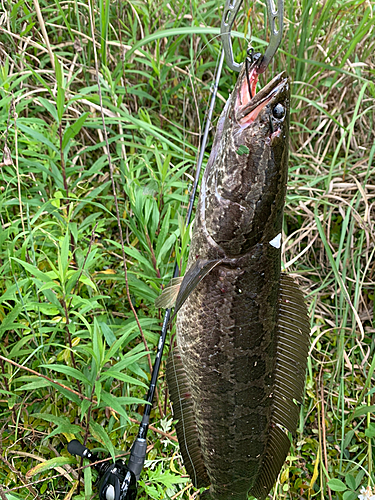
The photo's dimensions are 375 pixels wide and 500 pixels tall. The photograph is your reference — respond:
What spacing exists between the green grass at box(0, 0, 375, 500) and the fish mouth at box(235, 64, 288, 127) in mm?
262

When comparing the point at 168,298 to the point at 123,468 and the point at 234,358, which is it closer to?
the point at 234,358

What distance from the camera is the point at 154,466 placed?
8.13 ft

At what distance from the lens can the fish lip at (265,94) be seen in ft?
5.47

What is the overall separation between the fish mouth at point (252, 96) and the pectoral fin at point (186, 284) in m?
0.57

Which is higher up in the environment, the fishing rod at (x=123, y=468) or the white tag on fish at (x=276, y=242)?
the white tag on fish at (x=276, y=242)

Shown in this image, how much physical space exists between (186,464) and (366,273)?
1975 mm

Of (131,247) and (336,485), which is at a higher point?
(131,247)

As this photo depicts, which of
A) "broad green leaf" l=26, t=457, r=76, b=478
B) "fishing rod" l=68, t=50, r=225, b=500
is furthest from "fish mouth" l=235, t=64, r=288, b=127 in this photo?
"broad green leaf" l=26, t=457, r=76, b=478

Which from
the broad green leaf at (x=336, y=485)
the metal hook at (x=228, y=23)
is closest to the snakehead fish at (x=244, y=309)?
the metal hook at (x=228, y=23)

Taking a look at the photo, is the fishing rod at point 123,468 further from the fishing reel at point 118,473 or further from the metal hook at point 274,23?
the metal hook at point 274,23

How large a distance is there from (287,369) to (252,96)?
1180 mm

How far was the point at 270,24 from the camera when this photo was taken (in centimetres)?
139

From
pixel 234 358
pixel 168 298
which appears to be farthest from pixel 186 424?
pixel 168 298

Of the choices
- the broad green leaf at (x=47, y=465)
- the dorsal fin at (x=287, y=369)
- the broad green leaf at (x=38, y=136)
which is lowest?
the broad green leaf at (x=47, y=465)
